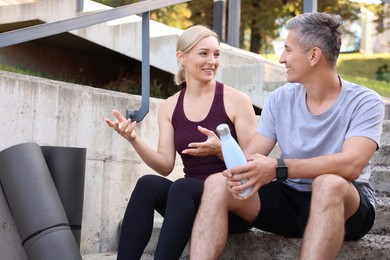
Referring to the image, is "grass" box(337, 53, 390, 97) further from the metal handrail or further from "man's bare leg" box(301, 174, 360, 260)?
"man's bare leg" box(301, 174, 360, 260)

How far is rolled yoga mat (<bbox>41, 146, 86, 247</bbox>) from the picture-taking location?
351 centimetres

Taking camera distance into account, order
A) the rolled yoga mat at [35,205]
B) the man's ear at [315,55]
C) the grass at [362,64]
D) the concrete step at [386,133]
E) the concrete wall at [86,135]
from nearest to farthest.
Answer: the man's ear at [315,55]
the rolled yoga mat at [35,205]
the concrete wall at [86,135]
the concrete step at [386,133]
the grass at [362,64]

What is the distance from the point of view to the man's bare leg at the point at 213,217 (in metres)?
2.82

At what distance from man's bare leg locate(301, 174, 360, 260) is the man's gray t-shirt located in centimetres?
29

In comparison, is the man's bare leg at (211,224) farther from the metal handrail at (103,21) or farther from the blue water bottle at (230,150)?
the metal handrail at (103,21)

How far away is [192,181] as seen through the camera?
2980mm

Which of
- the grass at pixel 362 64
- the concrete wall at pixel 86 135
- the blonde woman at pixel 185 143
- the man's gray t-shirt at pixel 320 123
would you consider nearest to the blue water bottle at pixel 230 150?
the blonde woman at pixel 185 143

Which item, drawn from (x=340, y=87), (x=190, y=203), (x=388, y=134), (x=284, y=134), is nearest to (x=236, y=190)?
(x=190, y=203)

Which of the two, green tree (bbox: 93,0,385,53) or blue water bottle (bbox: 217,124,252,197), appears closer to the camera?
blue water bottle (bbox: 217,124,252,197)

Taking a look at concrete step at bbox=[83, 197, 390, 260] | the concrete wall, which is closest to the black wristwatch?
concrete step at bbox=[83, 197, 390, 260]

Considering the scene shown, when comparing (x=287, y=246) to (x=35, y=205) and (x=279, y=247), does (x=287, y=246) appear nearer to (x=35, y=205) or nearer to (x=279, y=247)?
(x=279, y=247)

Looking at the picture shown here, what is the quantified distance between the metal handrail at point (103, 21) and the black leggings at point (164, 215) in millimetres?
914

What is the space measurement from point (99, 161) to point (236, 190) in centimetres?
126

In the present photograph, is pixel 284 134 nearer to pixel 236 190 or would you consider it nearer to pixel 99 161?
pixel 236 190
